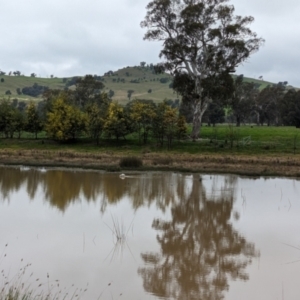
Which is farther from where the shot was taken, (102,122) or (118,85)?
(118,85)

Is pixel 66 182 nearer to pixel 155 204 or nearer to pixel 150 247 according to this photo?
pixel 155 204

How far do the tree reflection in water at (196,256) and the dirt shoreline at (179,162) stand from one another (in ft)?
43.4

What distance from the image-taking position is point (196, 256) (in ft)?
34.9

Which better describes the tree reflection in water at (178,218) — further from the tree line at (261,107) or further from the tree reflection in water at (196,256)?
the tree line at (261,107)

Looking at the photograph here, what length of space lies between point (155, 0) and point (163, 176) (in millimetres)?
22109

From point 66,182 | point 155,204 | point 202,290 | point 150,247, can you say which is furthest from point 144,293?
point 66,182

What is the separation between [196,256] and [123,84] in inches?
5334

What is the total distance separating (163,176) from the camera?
88.2 ft

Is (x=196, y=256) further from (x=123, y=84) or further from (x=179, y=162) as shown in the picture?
(x=123, y=84)

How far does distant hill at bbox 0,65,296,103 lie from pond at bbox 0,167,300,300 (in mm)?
103418

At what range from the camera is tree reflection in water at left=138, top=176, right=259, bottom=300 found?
8.65m

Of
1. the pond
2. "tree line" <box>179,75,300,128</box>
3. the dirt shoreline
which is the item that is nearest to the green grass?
"tree line" <box>179,75,300,128</box>

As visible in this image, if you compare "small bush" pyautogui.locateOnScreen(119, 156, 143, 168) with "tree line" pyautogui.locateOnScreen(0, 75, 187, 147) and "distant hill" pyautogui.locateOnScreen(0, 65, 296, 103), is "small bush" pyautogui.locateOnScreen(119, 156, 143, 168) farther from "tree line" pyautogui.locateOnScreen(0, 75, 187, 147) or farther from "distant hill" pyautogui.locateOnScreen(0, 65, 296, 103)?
"distant hill" pyautogui.locateOnScreen(0, 65, 296, 103)

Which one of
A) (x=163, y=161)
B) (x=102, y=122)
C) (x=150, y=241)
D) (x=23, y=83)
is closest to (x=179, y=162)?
(x=163, y=161)
